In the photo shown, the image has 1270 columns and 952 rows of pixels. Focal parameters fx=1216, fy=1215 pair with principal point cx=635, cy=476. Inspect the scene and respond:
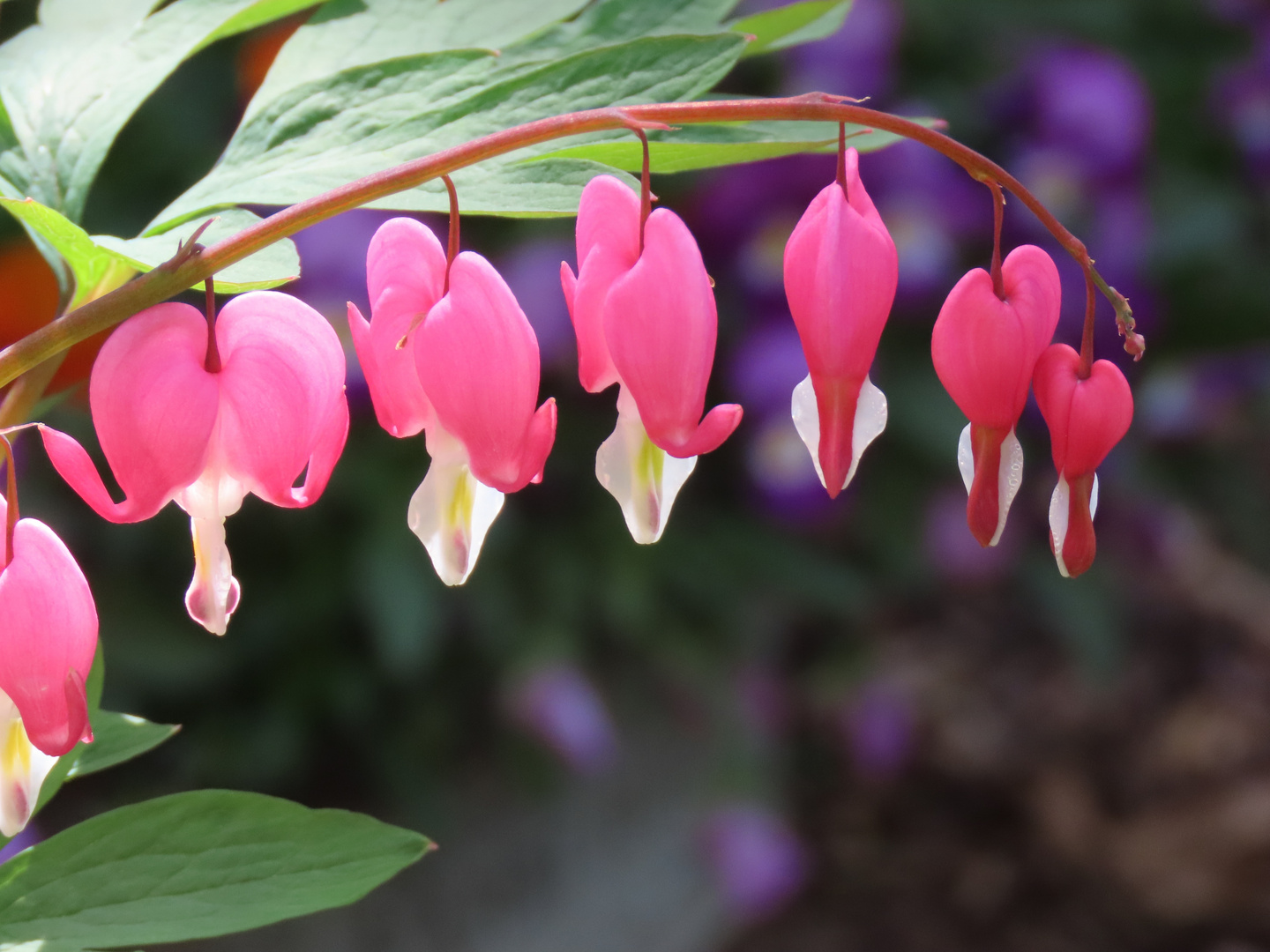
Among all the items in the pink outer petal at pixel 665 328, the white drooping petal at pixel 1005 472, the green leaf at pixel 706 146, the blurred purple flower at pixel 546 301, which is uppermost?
the green leaf at pixel 706 146

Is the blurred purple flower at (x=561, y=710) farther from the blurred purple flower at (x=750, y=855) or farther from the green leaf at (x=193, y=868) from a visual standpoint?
the green leaf at (x=193, y=868)

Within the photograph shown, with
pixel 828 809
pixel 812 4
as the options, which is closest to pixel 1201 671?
pixel 828 809

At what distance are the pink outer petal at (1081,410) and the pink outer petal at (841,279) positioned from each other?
65 millimetres

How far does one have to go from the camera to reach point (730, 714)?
174 cm

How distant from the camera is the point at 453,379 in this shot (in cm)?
34

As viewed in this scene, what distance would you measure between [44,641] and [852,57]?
1.42 meters

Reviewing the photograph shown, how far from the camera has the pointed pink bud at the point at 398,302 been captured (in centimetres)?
36

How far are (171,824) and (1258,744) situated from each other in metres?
2.14

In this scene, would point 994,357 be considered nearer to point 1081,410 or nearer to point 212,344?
point 1081,410

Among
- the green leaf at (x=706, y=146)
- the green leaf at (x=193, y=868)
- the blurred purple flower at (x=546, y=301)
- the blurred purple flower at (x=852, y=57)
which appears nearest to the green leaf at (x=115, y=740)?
the green leaf at (x=193, y=868)

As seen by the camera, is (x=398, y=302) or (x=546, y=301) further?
(x=546, y=301)

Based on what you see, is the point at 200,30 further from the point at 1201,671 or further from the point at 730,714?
the point at 1201,671

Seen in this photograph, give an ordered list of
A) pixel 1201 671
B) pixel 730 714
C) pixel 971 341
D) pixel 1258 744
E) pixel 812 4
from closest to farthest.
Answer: pixel 971 341 < pixel 812 4 < pixel 730 714 < pixel 1258 744 < pixel 1201 671

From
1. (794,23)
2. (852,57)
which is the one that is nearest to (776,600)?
(852,57)
